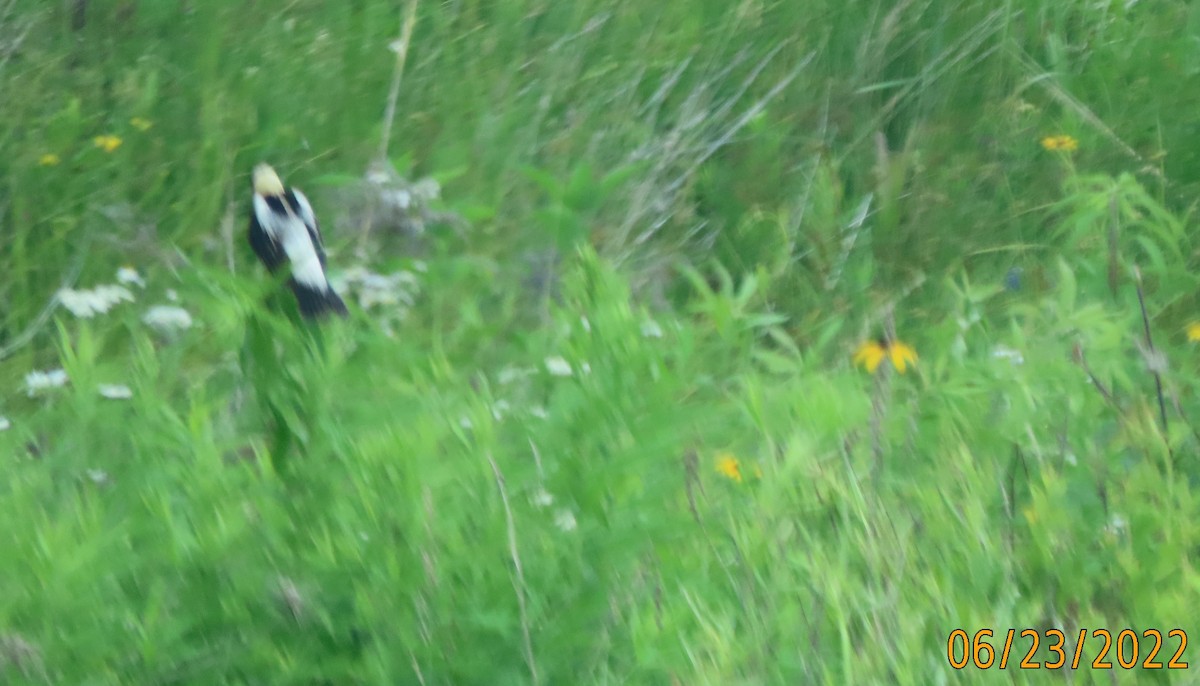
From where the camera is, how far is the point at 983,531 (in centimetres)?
153

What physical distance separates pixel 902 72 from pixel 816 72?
228 mm

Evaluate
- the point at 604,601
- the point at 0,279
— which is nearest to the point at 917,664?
the point at 604,601

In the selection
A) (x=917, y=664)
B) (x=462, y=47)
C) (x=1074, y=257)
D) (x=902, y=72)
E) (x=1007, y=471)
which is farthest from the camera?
(x=902, y=72)

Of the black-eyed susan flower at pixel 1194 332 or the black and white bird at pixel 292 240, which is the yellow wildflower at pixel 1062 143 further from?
the black and white bird at pixel 292 240

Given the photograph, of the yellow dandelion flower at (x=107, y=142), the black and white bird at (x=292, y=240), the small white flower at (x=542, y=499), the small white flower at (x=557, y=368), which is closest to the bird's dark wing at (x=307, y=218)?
the black and white bird at (x=292, y=240)

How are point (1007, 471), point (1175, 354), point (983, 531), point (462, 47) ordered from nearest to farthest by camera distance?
point (983, 531)
point (1007, 471)
point (1175, 354)
point (462, 47)

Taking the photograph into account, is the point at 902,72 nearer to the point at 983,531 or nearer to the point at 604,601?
the point at 983,531

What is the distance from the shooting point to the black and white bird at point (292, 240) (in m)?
1.95

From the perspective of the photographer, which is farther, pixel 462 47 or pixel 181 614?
pixel 462 47

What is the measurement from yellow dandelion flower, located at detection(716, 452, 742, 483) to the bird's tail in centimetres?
64

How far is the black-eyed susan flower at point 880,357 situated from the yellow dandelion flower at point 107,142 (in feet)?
5.41

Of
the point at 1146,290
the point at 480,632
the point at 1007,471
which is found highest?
the point at 480,632
